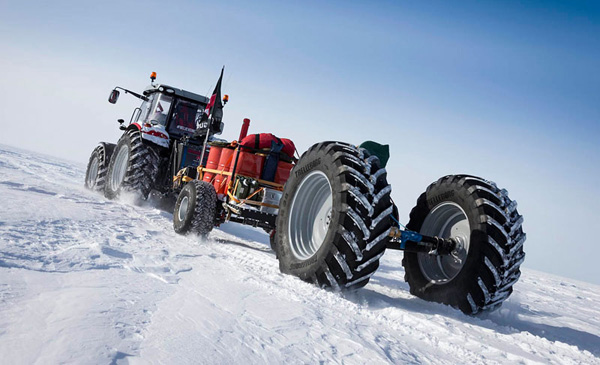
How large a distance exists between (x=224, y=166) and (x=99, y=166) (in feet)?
18.3

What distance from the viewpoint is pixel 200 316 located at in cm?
221

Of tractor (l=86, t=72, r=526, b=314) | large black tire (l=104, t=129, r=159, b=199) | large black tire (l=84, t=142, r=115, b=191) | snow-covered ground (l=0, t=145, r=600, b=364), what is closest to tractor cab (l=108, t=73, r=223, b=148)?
large black tire (l=104, t=129, r=159, b=199)

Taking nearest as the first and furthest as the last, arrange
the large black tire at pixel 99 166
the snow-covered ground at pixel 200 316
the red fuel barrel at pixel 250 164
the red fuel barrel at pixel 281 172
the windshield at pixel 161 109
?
the snow-covered ground at pixel 200 316
the red fuel barrel at pixel 250 164
the red fuel barrel at pixel 281 172
the windshield at pixel 161 109
the large black tire at pixel 99 166

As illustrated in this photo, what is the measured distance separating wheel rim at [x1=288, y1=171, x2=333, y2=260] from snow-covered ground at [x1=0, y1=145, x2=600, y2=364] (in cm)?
40

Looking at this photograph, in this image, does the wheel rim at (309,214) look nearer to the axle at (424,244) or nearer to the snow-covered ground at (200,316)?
the snow-covered ground at (200,316)

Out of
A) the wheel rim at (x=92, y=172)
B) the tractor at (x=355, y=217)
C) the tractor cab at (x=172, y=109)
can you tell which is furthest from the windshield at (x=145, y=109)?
the tractor at (x=355, y=217)

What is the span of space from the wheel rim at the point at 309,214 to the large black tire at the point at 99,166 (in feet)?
24.6

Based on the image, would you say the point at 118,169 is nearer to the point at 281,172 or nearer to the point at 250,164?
the point at 250,164

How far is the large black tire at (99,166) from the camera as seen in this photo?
10114mm

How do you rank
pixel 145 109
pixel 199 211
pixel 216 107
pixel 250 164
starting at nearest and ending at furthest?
pixel 199 211 → pixel 250 164 → pixel 216 107 → pixel 145 109

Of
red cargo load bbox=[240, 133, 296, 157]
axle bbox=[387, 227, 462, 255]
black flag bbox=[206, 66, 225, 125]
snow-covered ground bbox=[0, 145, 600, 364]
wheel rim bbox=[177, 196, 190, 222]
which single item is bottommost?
snow-covered ground bbox=[0, 145, 600, 364]

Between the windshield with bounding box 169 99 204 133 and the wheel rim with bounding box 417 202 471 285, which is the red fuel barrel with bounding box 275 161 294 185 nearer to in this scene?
the wheel rim with bounding box 417 202 471 285

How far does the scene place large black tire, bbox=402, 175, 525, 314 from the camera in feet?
11.8

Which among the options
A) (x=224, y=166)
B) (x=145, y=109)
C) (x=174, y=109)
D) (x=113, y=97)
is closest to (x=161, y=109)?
(x=174, y=109)
